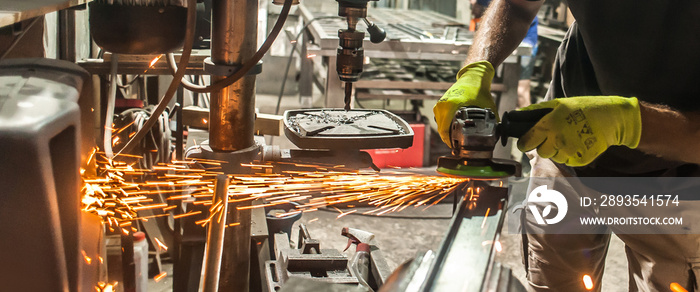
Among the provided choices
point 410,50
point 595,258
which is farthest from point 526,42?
point 595,258

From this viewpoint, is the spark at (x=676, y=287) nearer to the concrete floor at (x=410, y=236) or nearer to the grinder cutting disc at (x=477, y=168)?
the grinder cutting disc at (x=477, y=168)

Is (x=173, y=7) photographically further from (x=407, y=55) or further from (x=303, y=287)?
(x=407, y=55)

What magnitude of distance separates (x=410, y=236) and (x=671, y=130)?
2.47m

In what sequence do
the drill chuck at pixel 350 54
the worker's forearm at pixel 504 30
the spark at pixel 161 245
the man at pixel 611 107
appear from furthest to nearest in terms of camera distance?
the spark at pixel 161 245, the worker's forearm at pixel 504 30, the drill chuck at pixel 350 54, the man at pixel 611 107

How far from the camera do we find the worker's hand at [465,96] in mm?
1736

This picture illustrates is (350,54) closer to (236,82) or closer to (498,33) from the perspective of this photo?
(236,82)

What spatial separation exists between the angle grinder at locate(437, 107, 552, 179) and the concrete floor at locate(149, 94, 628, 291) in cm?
218

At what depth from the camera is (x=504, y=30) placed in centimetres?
227

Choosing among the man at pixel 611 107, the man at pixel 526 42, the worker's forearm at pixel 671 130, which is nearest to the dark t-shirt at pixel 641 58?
the man at pixel 611 107

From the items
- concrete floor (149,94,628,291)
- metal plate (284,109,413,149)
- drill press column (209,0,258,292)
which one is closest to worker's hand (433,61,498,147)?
metal plate (284,109,413,149)

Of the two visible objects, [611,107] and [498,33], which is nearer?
[611,107]

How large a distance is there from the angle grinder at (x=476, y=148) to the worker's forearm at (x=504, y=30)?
2.96 ft

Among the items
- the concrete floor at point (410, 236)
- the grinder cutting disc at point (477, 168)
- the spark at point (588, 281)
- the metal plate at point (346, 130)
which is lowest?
the concrete floor at point (410, 236)

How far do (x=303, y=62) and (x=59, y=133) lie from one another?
5.14 meters
